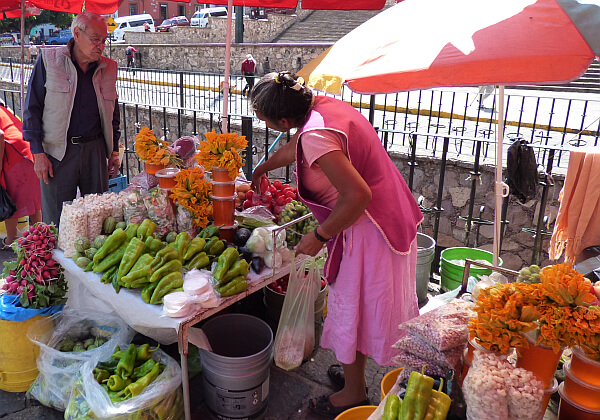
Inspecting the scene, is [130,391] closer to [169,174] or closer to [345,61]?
[169,174]

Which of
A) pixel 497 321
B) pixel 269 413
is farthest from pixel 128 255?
pixel 497 321

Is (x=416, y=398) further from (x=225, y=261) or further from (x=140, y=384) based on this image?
(x=140, y=384)

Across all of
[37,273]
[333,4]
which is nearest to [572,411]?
[37,273]

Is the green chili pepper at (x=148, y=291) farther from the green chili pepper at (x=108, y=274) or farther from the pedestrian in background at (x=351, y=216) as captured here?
the pedestrian in background at (x=351, y=216)

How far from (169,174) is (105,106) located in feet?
4.48

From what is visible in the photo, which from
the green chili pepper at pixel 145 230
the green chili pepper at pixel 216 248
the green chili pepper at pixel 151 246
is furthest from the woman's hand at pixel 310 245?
the green chili pepper at pixel 145 230

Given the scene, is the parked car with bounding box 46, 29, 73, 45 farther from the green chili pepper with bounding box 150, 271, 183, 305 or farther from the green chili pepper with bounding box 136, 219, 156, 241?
the green chili pepper with bounding box 150, 271, 183, 305

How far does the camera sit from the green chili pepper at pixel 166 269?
2.05 metres

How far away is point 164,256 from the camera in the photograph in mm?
2139

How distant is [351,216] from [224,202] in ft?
2.87

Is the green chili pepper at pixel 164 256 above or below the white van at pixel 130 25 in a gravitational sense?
below

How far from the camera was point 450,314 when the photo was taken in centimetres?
167

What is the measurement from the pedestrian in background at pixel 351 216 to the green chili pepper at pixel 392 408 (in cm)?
48

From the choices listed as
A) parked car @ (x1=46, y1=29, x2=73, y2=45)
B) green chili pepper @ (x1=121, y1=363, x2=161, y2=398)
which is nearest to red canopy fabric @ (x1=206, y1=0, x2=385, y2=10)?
green chili pepper @ (x1=121, y1=363, x2=161, y2=398)
